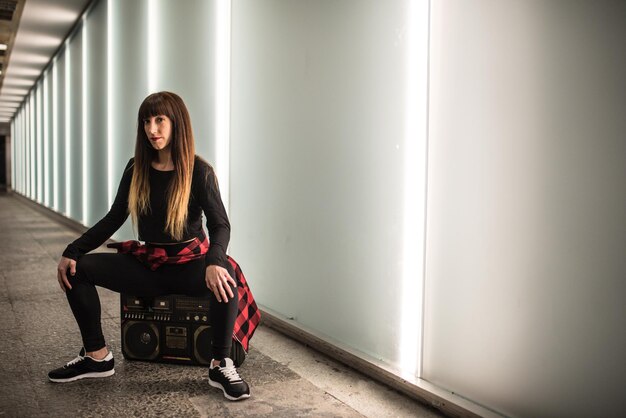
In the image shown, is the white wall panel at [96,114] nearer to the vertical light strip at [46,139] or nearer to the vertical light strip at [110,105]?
the vertical light strip at [110,105]

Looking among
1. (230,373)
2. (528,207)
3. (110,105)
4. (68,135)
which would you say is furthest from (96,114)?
(528,207)

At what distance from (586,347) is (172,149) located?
1.63 m

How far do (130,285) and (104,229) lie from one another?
0.80 ft

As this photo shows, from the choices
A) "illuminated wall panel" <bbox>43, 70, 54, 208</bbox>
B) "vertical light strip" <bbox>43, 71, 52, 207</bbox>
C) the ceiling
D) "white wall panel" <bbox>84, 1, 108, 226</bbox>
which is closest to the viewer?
"white wall panel" <bbox>84, 1, 108, 226</bbox>

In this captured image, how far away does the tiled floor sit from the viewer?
201cm

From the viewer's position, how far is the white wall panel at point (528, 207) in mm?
1493

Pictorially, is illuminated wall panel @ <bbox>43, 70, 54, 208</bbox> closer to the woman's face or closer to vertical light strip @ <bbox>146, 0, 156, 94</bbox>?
vertical light strip @ <bbox>146, 0, 156, 94</bbox>

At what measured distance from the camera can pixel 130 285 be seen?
2332 mm

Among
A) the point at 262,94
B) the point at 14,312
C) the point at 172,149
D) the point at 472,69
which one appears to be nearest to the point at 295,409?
the point at 172,149

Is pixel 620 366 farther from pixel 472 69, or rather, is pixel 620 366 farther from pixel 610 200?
pixel 472 69

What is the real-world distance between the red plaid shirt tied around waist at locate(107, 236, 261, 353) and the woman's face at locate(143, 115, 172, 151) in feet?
1.31

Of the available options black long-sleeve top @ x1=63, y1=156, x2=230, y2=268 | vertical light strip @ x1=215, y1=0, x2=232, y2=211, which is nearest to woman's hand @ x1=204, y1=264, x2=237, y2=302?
black long-sleeve top @ x1=63, y1=156, x2=230, y2=268

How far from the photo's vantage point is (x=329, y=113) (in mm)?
2670

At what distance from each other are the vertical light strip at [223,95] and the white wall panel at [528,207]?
1.94m
